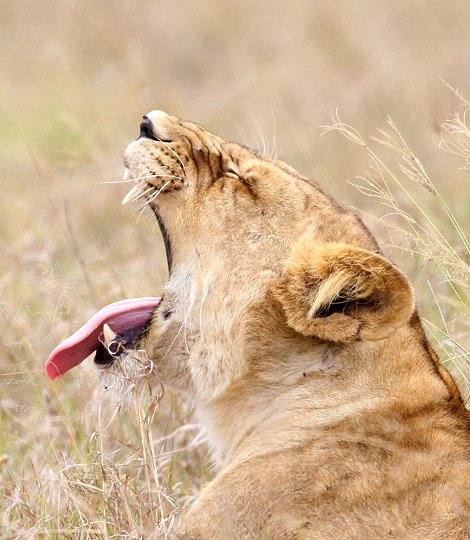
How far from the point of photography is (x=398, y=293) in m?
2.94

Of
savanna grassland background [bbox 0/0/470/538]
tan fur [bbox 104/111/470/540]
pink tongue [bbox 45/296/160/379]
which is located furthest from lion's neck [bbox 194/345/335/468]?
pink tongue [bbox 45/296/160/379]

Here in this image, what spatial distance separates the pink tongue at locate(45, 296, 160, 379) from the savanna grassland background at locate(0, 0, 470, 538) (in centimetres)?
6

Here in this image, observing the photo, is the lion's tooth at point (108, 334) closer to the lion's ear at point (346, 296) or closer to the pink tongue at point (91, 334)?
the pink tongue at point (91, 334)

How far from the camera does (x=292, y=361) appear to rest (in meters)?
3.13

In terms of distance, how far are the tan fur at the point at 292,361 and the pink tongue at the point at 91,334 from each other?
14 cm

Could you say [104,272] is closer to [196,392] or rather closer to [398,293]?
[196,392]

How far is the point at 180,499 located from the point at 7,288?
1778 millimetres

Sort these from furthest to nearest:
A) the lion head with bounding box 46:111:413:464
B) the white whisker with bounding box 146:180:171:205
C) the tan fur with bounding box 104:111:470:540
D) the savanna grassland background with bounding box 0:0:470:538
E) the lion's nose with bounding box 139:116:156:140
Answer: the savanna grassland background with bounding box 0:0:470:538 → the lion's nose with bounding box 139:116:156:140 → the white whisker with bounding box 146:180:171:205 → the lion head with bounding box 46:111:413:464 → the tan fur with bounding box 104:111:470:540

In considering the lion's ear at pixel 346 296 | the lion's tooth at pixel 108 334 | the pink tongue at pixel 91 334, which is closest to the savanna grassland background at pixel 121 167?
the pink tongue at pixel 91 334

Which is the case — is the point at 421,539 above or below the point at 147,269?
below

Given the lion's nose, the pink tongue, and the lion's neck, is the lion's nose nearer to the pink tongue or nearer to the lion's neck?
the pink tongue

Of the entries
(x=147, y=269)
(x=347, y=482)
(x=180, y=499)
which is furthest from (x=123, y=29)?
(x=347, y=482)

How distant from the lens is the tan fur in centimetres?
287

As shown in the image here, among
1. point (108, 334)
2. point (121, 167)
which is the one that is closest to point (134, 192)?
point (108, 334)
